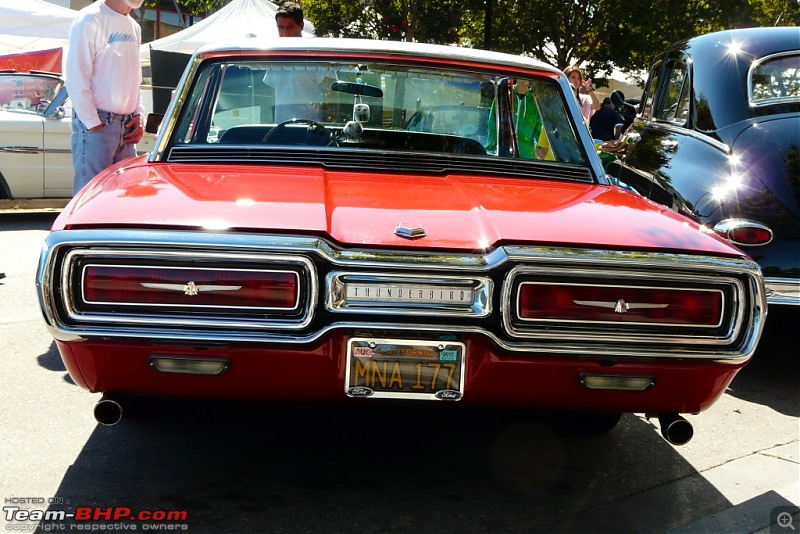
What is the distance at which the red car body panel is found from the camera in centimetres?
286

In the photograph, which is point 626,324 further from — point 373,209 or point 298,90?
point 298,90

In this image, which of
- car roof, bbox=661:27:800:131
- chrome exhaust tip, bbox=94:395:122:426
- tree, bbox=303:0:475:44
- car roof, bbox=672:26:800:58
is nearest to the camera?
chrome exhaust tip, bbox=94:395:122:426

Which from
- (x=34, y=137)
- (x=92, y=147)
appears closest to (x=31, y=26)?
(x=34, y=137)

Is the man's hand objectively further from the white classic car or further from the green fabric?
the white classic car

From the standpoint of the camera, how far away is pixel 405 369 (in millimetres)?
2867

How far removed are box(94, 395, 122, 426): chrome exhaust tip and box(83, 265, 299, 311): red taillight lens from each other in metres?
0.40

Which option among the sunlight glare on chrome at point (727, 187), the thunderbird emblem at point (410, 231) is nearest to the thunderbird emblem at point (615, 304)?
the thunderbird emblem at point (410, 231)

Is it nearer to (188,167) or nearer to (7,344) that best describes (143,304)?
(188,167)

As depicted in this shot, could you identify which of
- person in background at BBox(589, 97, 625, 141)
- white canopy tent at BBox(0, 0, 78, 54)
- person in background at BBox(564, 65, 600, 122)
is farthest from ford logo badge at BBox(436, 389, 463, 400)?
white canopy tent at BBox(0, 0, 78, 54)

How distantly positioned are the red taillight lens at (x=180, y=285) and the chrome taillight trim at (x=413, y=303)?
0.41 feet

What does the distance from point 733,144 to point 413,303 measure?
10.8 ft

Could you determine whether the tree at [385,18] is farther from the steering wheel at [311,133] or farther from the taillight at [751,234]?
the steering wheel at [311,133]

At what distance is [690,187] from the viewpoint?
5.38m

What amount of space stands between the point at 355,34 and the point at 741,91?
27.3m
